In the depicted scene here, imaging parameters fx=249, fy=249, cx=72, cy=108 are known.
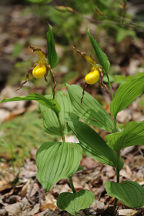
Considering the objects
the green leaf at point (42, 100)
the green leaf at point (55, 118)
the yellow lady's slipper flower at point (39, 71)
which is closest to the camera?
the green leaf at point (42, 100)

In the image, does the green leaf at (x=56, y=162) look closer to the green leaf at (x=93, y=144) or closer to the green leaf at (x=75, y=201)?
the green leaf at (x=93, y=144)

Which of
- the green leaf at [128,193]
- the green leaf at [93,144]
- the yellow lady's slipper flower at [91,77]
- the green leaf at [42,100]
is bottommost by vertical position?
the green leaf at [128,193]

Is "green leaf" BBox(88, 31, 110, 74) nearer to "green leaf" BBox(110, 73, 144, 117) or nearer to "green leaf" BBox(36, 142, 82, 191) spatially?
"green leaf" BBox(110, 73, 144, 117)

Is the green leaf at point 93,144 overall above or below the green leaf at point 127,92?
below

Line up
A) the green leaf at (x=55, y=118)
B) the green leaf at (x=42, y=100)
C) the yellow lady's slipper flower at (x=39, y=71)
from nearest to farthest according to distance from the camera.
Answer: the green leaf at (x=42, y=100)
the yellow lady's slipper flower at (x=39, y=71)
the green leaf at (x=55, y=118)

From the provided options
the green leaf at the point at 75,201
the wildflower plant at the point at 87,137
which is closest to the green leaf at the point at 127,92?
the wildflower plant at the point at 87,137

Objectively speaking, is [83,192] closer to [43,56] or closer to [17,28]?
[43,56]

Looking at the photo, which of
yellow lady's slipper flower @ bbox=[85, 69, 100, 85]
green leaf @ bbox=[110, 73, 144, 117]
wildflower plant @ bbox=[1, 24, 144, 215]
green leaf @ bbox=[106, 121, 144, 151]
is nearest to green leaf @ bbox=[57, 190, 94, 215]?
wildflower plant @ bbox=[1, 24, 144, 215]

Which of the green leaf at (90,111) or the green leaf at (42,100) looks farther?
the green leaf at (90,111)
